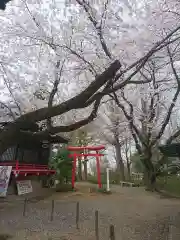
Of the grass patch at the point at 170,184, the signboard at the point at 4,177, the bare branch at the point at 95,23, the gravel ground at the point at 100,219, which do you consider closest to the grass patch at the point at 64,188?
the gravel ground at the point at 100,219

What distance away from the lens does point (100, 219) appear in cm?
848

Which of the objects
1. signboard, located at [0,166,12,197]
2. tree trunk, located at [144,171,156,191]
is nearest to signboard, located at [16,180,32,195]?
signboard, located at [0,166,12,197]

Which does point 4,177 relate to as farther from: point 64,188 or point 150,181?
point 150,181

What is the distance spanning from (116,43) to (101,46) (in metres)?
0.88

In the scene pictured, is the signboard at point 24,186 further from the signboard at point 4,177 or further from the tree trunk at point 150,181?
the tree trunk at point 150,181

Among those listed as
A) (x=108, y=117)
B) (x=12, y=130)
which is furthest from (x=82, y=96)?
(x=108, y=117)

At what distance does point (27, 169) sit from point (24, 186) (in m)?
1.15

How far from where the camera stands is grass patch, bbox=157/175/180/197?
632 inches

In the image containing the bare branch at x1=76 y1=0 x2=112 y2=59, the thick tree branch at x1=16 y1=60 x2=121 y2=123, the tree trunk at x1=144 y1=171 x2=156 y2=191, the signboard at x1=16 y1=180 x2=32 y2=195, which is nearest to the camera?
the thick tree branch at x1=16 y1=60 x2=121 y2=123

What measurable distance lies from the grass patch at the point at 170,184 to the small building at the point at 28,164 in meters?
7.66

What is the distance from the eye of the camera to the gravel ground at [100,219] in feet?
22.3

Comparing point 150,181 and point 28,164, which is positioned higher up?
point 28,164

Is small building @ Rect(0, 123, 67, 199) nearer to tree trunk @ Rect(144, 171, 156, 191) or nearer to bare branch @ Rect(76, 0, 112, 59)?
bare branch @ Rect(76, 0, 112, 59)

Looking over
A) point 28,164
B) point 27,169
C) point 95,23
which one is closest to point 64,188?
point 28,164
